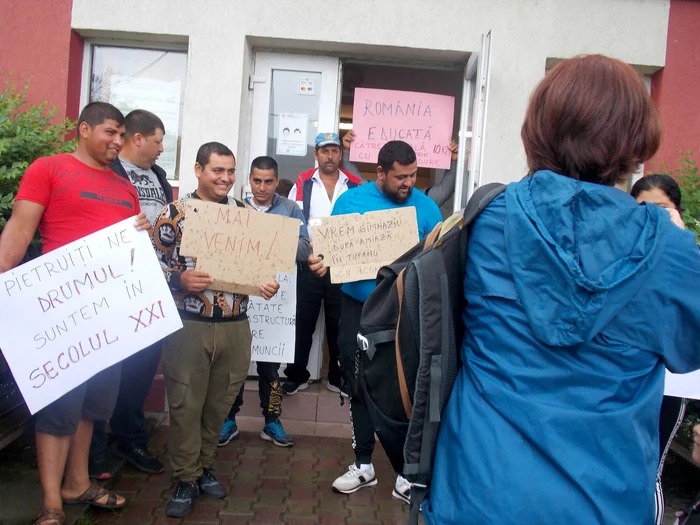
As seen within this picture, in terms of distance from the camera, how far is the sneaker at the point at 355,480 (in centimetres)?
392

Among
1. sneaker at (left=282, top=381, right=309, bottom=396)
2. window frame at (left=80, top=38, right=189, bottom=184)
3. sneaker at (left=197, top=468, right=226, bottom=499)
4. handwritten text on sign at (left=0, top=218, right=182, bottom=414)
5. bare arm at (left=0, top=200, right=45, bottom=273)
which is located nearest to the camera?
handwritten text on sign at (left=0, top=218, right=182, bottom=414)

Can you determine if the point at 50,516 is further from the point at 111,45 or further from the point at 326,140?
the point at 111,45

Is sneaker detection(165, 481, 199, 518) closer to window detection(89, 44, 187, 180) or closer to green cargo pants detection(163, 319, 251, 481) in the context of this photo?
green cargo pants detection(163, 319, 251, 481)

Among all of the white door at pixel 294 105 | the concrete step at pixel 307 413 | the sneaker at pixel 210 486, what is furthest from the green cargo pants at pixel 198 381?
the white door at pixel 294 105

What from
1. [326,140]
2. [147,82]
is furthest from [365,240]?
[147,82]

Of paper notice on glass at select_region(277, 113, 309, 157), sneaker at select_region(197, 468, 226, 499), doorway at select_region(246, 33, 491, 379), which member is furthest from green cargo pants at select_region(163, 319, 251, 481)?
paper notice on glass at select_region(277, 113, 309, 157)

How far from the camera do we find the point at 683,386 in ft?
8.94

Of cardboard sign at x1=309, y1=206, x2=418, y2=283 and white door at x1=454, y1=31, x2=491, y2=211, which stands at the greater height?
white door at x1=454, y1=31, x2=491, y2=211

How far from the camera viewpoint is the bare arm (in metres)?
2.96

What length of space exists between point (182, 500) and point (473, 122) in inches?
135

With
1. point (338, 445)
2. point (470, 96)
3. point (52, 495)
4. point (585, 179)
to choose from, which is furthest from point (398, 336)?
point (470, 96)

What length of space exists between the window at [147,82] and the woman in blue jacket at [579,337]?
14.6 feet

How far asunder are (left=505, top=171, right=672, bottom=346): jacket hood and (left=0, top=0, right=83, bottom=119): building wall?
470 centimetres

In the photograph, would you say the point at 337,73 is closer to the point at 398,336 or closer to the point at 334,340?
the point at 334,340
